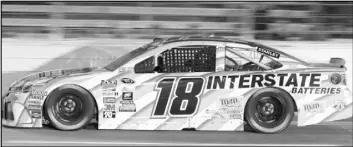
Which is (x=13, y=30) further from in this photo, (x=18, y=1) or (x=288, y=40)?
(x=288, y=40)

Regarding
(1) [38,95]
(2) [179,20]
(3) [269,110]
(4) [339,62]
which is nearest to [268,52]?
(3) [269,110]

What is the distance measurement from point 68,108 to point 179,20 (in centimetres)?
415

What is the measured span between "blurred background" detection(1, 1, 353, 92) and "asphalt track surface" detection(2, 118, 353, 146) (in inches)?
133

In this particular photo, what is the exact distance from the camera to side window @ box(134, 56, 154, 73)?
7.80 metres

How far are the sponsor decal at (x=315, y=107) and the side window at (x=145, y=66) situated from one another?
2.01 metres

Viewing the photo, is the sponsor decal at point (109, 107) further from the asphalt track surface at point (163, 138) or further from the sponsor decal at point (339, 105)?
the sponsor decal at point (339, 105)

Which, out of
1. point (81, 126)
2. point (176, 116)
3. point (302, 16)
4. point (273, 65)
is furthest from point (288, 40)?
point (81, 126)

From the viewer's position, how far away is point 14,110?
7715mm

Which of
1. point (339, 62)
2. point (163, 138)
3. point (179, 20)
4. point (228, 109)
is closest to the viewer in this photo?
point (163, 138)

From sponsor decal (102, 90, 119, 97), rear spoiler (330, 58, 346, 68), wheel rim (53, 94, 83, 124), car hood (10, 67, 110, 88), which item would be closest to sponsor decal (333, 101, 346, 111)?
rear spoiler (330, 58, 346, 68)

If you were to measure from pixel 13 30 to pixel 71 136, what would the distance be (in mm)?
4605

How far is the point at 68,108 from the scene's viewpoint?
25.4ft

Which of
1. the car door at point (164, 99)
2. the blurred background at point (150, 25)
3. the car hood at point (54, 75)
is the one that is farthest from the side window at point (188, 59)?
the blurred background at point (150, 25)

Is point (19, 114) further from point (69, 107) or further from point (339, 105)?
point (339, 105)
